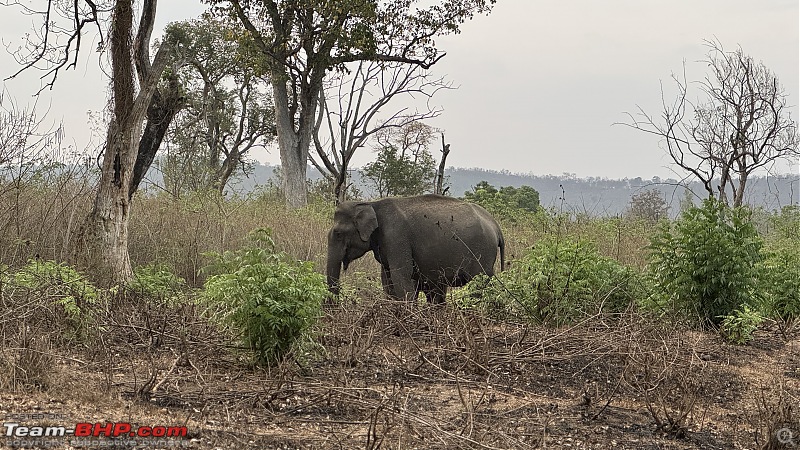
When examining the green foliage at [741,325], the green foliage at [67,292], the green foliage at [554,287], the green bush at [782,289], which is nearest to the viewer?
the green foliage at [67,292]

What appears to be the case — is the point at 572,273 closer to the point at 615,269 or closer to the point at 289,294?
the point at 615,269

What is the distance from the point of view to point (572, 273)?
9.94 m

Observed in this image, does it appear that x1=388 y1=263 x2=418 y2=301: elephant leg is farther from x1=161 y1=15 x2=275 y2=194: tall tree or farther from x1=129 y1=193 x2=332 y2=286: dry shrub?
x1=161 y1=15 x2=275 y2=194: tall tree

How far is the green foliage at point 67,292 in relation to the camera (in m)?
7.46

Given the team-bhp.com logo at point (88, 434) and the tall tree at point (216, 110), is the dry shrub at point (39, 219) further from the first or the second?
the tall tree at point (216, 110)

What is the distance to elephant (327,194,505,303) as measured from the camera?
12.4 m

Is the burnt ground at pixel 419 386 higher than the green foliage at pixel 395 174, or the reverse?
the green foliage at pixel 395 174

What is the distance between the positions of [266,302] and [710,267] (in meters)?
5.62

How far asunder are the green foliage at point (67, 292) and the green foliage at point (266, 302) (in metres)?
1.15

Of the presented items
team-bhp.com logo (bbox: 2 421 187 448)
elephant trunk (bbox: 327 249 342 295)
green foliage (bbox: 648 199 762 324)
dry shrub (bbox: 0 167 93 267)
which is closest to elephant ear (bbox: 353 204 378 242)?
elephant trunk (bbox: 327 249 342 295)

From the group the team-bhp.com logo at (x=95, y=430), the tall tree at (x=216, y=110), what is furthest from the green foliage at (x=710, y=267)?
the tall tree at (x=216, y=110)

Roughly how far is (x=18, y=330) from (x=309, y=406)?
99.1 inches

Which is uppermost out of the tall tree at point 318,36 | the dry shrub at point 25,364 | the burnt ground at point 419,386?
the tall tree at point 318,36

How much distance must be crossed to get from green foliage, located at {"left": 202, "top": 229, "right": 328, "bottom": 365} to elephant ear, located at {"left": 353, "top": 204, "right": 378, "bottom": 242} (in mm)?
5082
